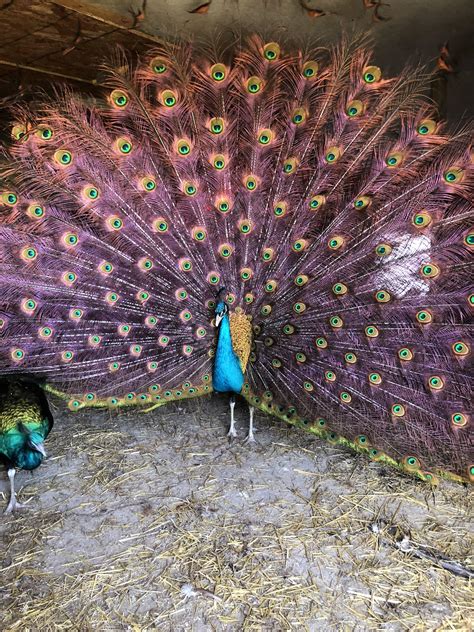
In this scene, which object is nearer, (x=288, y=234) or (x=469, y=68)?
(x=288, y=234)

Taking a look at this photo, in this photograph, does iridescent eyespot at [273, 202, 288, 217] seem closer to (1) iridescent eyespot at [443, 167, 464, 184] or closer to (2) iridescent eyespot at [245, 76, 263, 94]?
Result: (2) iridescent eyespot at [245, 76, 263, 94]

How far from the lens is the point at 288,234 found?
3156 mm

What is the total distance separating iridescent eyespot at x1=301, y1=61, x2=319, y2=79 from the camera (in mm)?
2811

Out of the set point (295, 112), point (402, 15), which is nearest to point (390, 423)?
point (295, 112)

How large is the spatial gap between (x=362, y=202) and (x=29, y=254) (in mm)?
1877

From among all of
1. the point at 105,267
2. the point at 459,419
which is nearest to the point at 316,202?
the point at 105,267

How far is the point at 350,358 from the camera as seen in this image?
3062 mm

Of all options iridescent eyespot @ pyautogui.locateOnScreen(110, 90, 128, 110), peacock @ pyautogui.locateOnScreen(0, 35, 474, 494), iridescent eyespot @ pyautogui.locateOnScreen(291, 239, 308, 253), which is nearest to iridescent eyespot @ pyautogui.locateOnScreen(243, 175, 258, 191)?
peacock @ pyautogui.locateOnScreen(0, 35, 474, 494)

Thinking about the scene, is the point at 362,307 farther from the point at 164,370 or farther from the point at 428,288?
the point at 164,370

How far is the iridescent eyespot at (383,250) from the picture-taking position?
290 centimetres

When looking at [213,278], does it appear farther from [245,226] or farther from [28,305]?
[28,305]

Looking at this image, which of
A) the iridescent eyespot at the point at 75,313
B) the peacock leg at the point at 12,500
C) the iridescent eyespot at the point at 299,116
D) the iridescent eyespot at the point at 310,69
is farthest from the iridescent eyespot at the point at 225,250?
the peacock leg at the point at 12,500

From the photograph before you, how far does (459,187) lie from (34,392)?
258 cm

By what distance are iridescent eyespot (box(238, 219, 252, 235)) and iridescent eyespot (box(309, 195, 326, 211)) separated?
37cm
